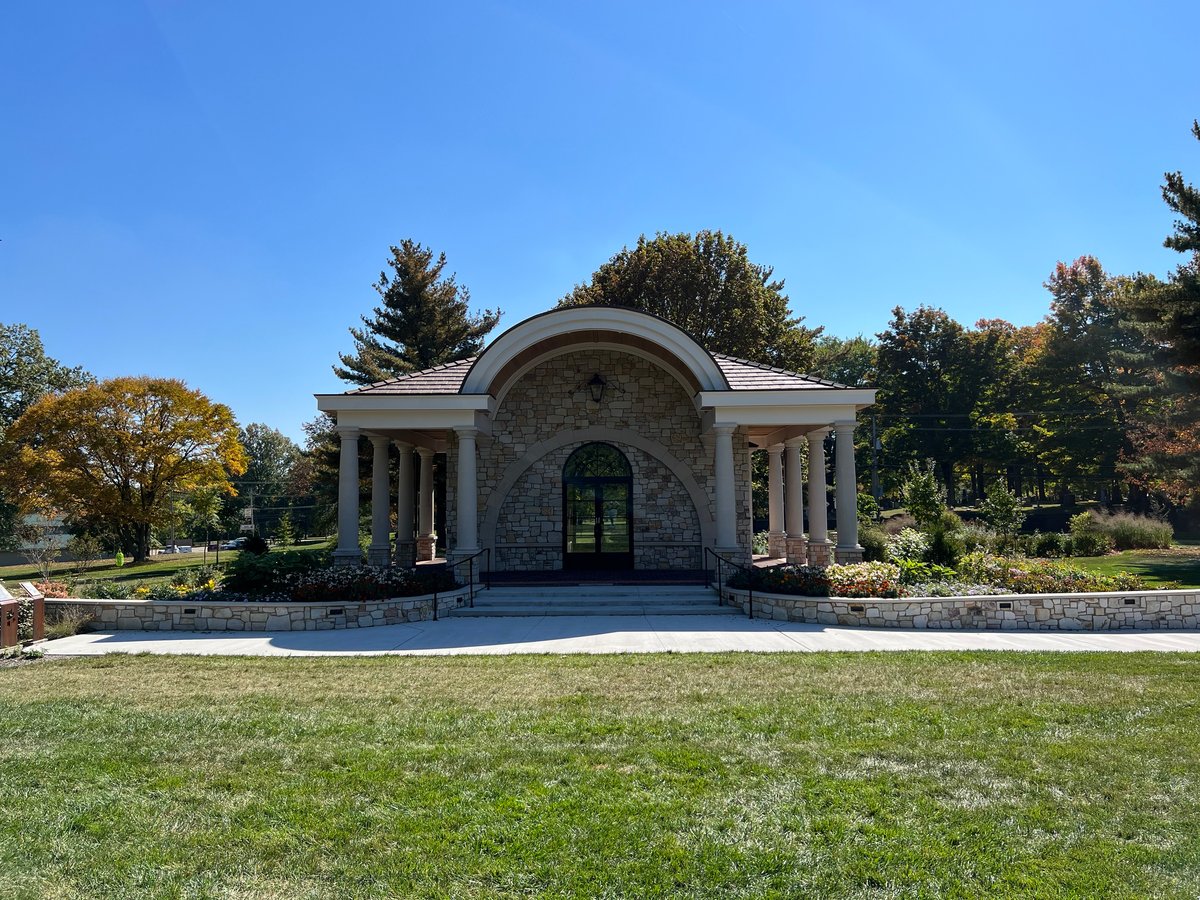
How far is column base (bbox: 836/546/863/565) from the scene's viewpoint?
14.5m

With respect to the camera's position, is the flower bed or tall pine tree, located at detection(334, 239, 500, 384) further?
tall pine tree, located at detection(334, 239, 500, 384)

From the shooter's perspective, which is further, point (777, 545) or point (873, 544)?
point (777, 545)

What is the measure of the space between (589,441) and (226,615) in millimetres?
8854

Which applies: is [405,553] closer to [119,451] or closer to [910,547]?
[910,547]

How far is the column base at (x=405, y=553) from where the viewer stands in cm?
1869

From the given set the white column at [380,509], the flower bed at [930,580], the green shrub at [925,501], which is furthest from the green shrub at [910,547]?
the white column at [380,509]

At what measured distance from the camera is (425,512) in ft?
67.7

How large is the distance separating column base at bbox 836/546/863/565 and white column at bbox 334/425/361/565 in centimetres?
1023

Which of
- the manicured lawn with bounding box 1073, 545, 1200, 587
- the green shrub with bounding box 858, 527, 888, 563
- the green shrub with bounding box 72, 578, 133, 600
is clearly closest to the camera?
the green shrub with bounding box 72, 578, 133, 600

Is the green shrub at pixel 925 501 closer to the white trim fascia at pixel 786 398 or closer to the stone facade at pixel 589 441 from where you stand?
the stone facade at pixel 589 441

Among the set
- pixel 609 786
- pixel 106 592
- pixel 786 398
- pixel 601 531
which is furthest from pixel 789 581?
pixel 106 592

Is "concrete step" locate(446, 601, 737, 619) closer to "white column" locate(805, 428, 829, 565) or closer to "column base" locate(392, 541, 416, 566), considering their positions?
"white column" locate(805, 428, 829, 565)

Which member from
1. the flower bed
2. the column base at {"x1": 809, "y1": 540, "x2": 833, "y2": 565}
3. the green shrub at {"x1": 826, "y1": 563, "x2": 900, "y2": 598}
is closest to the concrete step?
the flower bed

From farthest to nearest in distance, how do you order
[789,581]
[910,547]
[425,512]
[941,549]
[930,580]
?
[425,512] → [910,547] → [941,549] → [930,580] → [789,581]
